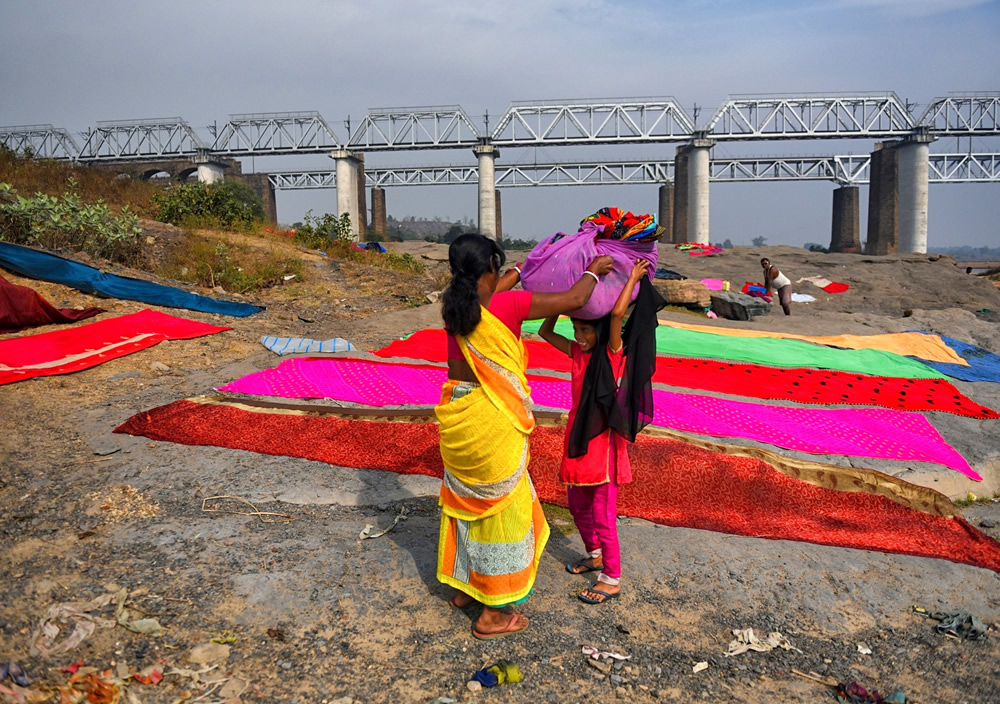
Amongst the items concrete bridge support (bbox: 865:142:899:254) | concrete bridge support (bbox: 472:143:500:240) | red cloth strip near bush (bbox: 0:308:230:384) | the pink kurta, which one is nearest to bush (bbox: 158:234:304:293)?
red cloth strip near bush (bbox: 0:308:230:384)

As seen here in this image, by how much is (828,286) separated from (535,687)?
17942mm

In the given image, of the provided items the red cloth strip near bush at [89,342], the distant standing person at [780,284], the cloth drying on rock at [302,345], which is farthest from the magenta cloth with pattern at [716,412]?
the distant standing person at [780,284]

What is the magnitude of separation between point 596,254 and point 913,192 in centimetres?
3740

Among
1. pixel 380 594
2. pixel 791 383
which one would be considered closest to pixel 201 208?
pixel 791 383

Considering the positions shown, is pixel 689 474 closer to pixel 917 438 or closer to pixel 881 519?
pixel 881 519

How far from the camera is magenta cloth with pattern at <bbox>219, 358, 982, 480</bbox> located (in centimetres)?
515

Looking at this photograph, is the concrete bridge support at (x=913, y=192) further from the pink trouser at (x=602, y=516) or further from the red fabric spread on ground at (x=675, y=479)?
the pink trouser at (x=602, y=516)

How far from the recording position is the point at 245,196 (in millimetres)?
32688

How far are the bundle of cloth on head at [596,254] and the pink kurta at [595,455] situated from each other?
24 centimetres

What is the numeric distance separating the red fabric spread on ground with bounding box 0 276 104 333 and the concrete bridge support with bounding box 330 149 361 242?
30.2 meters

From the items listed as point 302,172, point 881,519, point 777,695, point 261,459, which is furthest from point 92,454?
Result: point 302,172

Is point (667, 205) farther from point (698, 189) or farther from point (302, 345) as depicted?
point (302, 345)

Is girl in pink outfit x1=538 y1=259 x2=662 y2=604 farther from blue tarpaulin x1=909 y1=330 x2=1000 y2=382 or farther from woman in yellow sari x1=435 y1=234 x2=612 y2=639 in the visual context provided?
blue tarpaulin x1=909 y1=330 x2=1000 y2=382

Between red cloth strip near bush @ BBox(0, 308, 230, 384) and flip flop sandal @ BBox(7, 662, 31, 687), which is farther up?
red cloth strip near bush @ BBox(0, 308, 230, 384)
